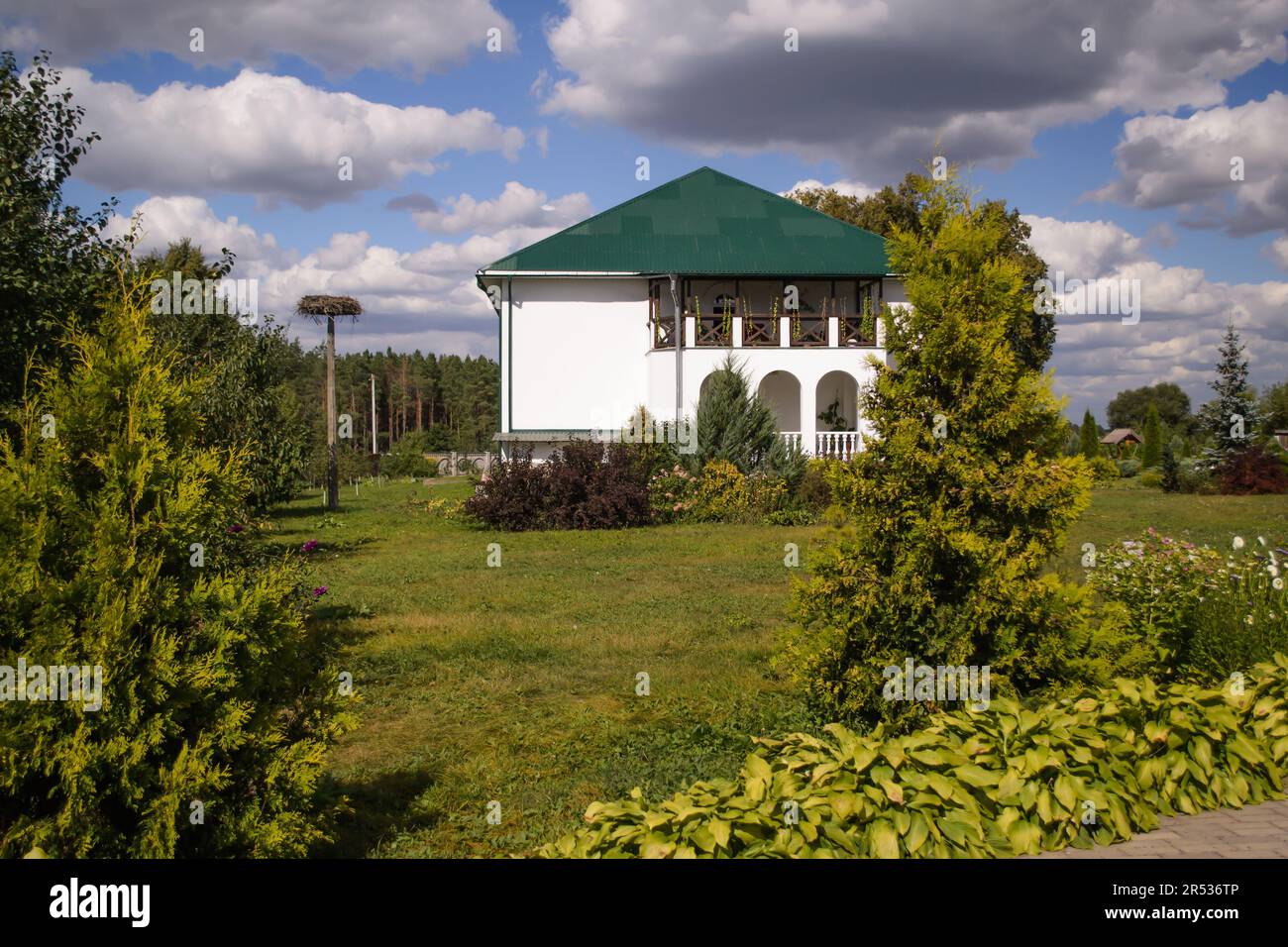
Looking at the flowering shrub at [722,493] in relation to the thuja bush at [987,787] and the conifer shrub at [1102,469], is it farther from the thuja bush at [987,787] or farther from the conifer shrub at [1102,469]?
the thuja bush at [987,787]

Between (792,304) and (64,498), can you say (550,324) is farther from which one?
(64,498)

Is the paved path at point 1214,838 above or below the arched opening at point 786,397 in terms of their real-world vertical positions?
below

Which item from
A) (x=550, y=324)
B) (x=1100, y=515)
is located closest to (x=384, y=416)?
(x=550, y=324)

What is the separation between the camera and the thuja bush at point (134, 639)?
3475 mm

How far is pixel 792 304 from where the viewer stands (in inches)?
1000

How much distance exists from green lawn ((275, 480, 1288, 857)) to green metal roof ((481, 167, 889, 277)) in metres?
10.4

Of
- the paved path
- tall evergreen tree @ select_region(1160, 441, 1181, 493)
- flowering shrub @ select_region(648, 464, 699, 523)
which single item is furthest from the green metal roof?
the paved path

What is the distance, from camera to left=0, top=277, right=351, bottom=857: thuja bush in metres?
3.47

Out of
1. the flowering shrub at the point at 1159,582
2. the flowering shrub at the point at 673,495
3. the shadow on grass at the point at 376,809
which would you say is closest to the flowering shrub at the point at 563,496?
the flowering shrub at the point at 673,495

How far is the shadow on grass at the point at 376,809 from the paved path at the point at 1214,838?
3216mm

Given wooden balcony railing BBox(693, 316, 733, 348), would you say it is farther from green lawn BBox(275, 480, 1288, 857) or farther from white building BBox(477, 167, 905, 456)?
green lawn BBox(275, 480, 1288, 857)

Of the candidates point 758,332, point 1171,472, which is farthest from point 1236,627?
point 1171,472

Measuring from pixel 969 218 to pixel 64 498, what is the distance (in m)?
5.23

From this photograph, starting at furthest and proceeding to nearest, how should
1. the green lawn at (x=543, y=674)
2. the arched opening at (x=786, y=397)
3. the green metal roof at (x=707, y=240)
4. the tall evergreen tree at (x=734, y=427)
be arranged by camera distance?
the arched opening at (x=786, y=397) → the green metal roof at (x=707, y=240) → the tall evergreen tree at (x=734, y=427) → the green lawn at (x=543, y=674)
